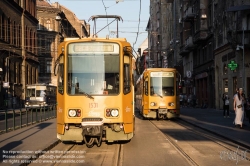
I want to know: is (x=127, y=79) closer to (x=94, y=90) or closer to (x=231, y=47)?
(x=94, y=90)

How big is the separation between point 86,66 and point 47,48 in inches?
2672

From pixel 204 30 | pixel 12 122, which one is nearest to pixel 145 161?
pixel 12 122

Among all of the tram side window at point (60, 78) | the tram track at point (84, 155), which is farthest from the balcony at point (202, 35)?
the tram side window at point (60, 78)

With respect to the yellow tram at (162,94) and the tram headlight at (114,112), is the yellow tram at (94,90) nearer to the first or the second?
the tram headlight at (114,112)

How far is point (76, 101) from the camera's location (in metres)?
12.5

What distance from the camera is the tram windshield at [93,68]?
41.5 feet

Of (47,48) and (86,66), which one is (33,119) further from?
(47,48)

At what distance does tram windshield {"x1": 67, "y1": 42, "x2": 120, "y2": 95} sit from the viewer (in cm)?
1266

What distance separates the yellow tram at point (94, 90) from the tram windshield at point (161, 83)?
42.0 feet

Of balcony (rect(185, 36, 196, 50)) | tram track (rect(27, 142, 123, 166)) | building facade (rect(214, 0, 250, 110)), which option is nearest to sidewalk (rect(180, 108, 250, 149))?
tram track (rect(27, 142, 123, 166))

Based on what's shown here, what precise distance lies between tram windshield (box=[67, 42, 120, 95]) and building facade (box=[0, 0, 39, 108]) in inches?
1301

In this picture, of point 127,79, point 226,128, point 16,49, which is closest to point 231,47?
point 226,128

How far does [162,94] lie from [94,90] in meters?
13.5

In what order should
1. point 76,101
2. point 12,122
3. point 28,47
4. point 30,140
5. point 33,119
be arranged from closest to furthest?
1. point 76,101
2. point 30,140
3. point 12,122
4. point 33,119
5. point 28,47
